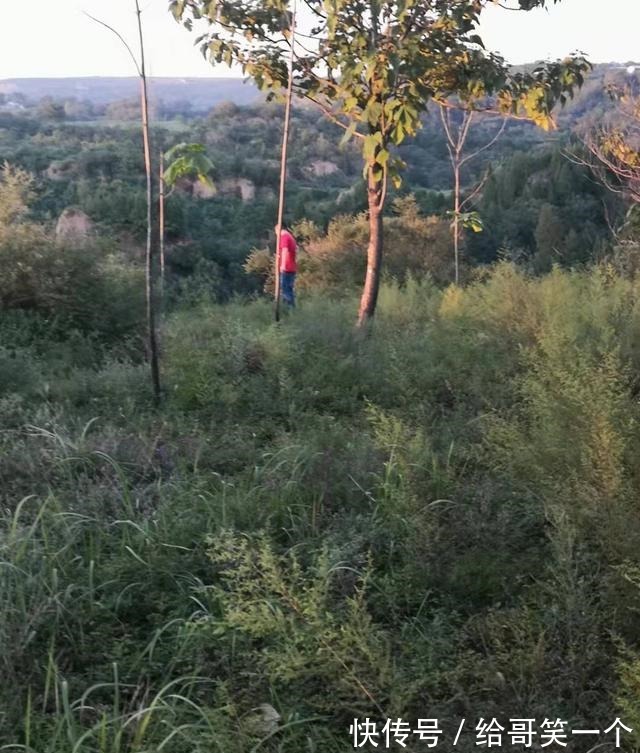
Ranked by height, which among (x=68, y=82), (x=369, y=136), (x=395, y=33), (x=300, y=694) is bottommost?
(x=300, y=694)

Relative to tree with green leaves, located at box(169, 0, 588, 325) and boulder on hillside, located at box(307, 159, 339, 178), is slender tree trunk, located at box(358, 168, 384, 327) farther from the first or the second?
boulder on hillside, located at box(307, 159, 339, 178)

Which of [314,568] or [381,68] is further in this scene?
[381,68]

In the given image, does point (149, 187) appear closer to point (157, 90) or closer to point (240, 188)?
point (157, 90)

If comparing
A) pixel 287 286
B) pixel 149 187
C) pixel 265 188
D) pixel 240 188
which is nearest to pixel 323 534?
pixel 149 187

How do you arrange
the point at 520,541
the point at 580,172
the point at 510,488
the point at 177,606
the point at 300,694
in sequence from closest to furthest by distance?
the point at 300,694
the point at 177,606
the point at 520,541
the point at 510,488
the point at 580,172

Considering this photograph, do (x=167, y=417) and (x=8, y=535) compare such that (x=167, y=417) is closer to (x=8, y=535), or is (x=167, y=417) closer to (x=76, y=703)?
(x=8, y=535)

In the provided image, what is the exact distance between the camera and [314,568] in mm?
2621

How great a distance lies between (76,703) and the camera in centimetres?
232

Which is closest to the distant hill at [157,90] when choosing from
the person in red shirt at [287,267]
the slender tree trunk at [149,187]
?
the slender tree trunk at [149,187]

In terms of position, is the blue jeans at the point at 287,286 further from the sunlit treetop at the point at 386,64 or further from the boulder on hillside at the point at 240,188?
the boulder on hillside at the point at 240,188

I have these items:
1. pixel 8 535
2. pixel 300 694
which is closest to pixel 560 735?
pixel 300 694

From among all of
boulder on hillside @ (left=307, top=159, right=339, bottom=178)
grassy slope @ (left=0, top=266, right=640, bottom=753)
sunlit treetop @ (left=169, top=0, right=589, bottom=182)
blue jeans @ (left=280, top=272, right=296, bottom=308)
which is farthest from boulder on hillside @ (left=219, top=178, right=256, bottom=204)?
grassy slope @ (left=0, top=266, right=640, bottom=753)

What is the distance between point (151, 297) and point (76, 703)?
3389mm

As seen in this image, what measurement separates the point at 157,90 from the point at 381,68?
2.27 meters
